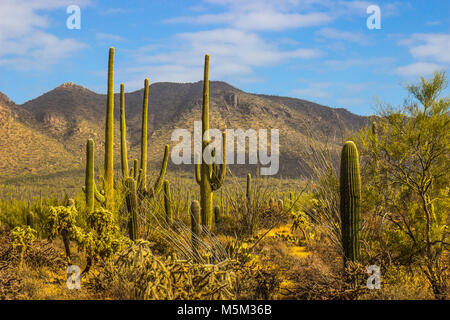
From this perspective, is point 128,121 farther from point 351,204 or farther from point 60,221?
point 351,204

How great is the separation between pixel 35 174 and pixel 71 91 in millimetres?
36779

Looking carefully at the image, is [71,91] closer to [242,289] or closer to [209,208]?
[209,208]

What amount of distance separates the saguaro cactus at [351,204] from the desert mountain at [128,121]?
88.1 feet

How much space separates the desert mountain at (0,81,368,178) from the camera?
43875 mm

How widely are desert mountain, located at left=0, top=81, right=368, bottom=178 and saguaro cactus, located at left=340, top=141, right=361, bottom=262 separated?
88.1 ft

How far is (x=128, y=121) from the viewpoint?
222 ft

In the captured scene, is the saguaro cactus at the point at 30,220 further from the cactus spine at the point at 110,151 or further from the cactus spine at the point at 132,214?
the cactus spine at the point at 132,214

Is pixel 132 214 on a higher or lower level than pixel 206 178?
lower

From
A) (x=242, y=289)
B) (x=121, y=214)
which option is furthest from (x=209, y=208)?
(x=242, y=289)

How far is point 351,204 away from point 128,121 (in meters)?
64.5

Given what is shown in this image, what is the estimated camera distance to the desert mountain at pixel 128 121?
1727 inches

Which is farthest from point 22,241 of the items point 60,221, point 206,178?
point 206,178

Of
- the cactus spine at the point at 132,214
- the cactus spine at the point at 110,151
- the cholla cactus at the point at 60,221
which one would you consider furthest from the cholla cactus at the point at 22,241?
the cactus spine at the point at 110,151

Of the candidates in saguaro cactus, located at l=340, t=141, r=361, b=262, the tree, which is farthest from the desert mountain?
saguaro cactus, located at l=340, t=141, r=361, b=262
